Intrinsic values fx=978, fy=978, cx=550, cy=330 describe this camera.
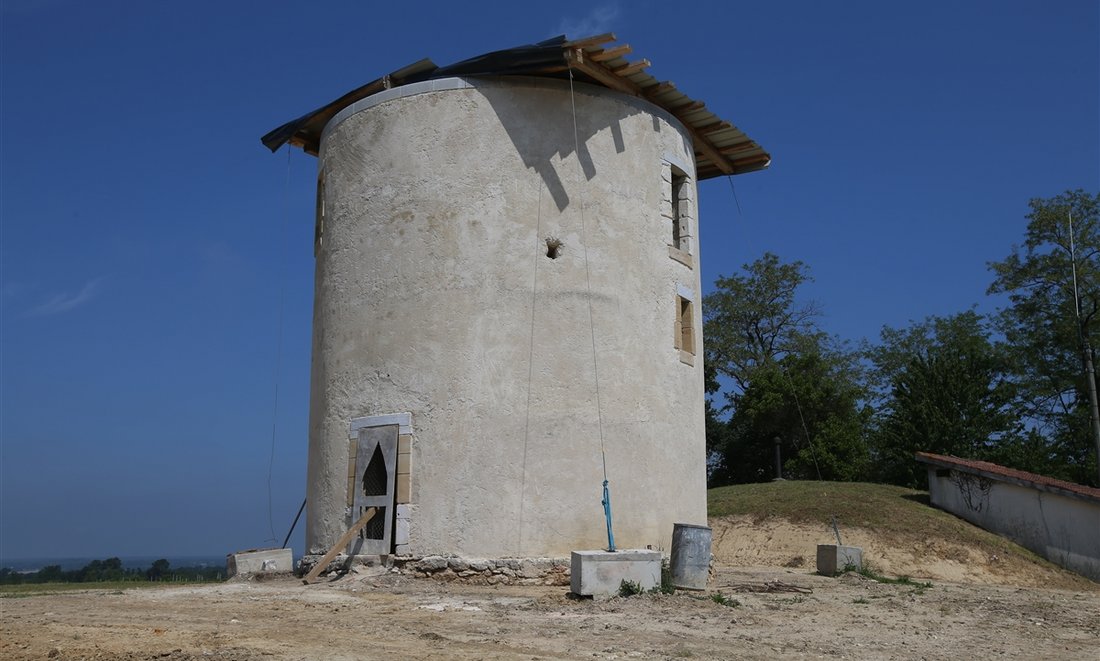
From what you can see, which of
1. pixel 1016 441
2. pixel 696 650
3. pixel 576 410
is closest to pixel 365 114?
pixel 576 410

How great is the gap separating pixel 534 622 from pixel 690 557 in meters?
3.57

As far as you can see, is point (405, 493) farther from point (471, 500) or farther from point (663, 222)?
point (663, 222)

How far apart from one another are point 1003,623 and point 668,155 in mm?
8739

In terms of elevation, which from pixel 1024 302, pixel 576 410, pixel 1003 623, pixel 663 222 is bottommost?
pixel 1003 623

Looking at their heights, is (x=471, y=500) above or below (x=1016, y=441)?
below

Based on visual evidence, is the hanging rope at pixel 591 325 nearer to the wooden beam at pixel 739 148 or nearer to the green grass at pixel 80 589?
the wooden beam at pixel 739 148

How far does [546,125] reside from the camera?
597 inches

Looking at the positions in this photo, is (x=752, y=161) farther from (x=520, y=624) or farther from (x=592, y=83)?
(x=520, y=624)

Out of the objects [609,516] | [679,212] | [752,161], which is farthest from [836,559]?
[752,161]

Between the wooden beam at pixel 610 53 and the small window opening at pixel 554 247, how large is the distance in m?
2.74

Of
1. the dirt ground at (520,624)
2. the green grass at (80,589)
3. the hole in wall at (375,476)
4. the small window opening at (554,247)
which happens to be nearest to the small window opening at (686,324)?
the small window opening at (554,247)

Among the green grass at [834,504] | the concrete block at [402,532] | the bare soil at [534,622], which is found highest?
the green grass at [834,504]

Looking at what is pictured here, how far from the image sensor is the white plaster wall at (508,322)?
14.1 m

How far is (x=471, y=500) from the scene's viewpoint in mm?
13883
